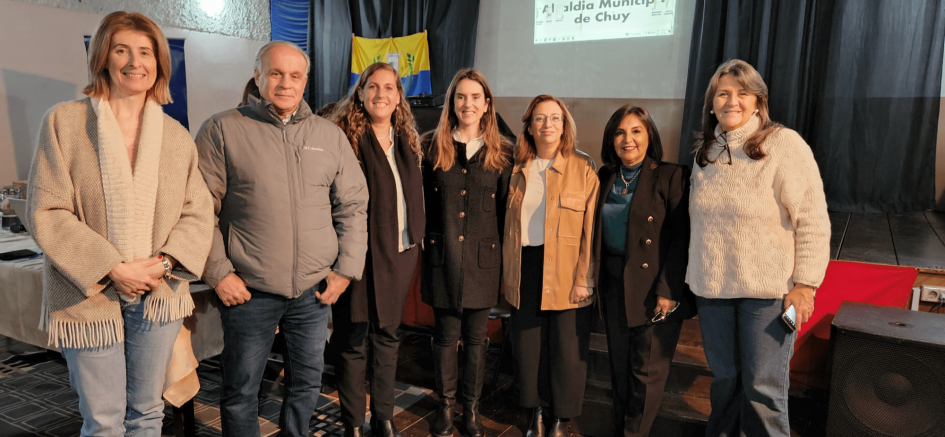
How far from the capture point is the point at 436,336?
2.47m

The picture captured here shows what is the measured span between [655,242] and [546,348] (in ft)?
2.14

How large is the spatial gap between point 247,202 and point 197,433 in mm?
1315

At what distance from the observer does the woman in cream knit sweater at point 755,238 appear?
187 centimetres

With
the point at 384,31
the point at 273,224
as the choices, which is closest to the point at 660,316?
the point at 273,224

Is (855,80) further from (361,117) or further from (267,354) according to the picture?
(267,354)

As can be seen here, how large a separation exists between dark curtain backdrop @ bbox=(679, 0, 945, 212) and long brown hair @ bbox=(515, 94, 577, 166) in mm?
3529

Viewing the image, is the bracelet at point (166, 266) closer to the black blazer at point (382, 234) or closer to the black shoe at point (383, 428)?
the black blazer at point (382, 234)

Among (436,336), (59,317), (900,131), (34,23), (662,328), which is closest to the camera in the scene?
(59,317)

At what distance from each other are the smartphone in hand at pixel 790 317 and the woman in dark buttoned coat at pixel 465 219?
105cm

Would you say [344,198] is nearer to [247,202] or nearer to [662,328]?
[247,202]

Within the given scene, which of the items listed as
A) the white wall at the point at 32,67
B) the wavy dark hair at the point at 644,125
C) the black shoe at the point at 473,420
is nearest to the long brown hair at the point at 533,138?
the wavy dark hair at the point at 644,125

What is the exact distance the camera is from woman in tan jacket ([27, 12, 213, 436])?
5.00 feet

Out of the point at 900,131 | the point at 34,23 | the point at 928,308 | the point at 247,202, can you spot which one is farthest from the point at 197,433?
the point at 900,131

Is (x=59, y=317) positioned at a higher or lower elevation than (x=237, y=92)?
lower
